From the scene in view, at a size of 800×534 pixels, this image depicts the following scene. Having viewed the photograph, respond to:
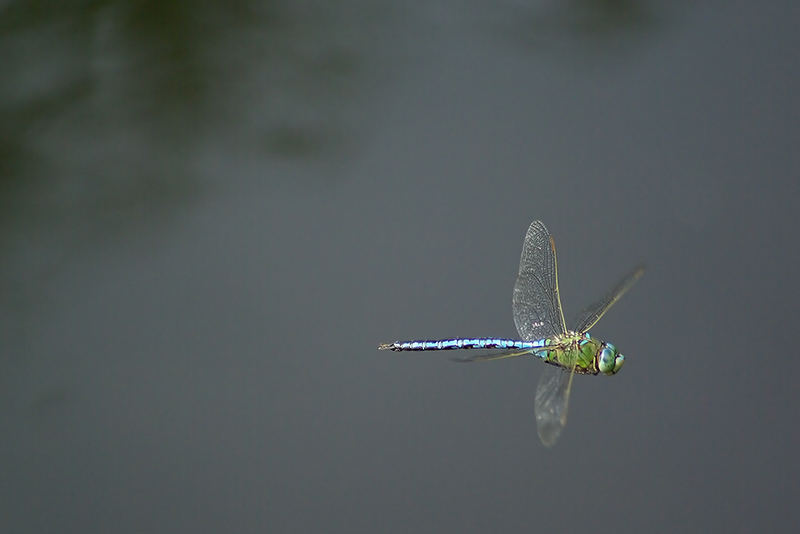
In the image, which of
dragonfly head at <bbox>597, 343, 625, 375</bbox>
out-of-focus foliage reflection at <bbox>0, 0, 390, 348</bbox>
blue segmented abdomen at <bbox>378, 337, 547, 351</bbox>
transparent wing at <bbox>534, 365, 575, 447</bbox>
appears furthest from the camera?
out-of-focus foliage reflection at <bbox>0, 0, 390, 348</bbox>

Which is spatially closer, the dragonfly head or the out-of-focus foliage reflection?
the dragonfly head

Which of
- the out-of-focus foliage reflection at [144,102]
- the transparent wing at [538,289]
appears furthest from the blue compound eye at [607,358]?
the out-of-focus foliage reflection at [144,102]

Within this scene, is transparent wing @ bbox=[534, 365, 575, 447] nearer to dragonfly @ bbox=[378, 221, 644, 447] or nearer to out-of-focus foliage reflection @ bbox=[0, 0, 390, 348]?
dragonfly @ bbox=[378, 221, 644, 447]

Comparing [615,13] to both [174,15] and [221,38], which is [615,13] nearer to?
[221,38]

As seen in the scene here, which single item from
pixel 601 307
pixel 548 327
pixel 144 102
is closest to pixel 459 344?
pixel 548 327

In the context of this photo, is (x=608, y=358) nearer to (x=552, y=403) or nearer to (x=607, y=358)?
(x=607, y=358)

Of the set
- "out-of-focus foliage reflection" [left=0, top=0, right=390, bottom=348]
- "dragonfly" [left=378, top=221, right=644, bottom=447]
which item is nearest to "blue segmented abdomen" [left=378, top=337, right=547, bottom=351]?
"dragonfly" [left=378, top=221, right=644, bottom=447]

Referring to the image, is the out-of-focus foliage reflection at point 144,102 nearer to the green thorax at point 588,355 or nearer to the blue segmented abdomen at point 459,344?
the blue segmented abdomen at point 459,344
